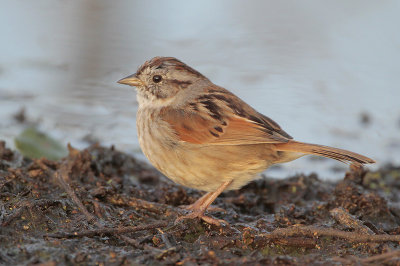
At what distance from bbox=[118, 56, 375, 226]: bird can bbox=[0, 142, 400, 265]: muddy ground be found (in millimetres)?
303

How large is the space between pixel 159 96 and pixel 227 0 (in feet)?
23.1

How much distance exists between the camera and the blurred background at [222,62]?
7.91 m

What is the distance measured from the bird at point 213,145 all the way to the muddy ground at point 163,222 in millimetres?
303

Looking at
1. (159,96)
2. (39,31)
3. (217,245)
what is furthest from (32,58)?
(217,245)

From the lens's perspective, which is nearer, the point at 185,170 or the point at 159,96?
the point at 185,170

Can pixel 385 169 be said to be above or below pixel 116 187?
above

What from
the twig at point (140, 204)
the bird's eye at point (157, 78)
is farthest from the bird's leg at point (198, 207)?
the bird's eye at point (157, 78)

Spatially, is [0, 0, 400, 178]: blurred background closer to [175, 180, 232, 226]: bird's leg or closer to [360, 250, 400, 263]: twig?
[175, 180, 232, 226]: bird's leg

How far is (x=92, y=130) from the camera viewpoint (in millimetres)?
7637

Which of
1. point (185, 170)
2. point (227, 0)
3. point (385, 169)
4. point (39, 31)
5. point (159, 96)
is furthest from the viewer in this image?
point (227, 0)

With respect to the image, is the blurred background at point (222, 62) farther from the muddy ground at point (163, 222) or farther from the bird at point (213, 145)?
the bird at point (213, 145)

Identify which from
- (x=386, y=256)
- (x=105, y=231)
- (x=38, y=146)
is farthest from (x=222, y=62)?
(x=386, y=256)

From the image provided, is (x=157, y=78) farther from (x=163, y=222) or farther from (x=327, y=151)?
(x=327, y=151)

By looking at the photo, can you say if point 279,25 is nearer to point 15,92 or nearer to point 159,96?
point 15,92
